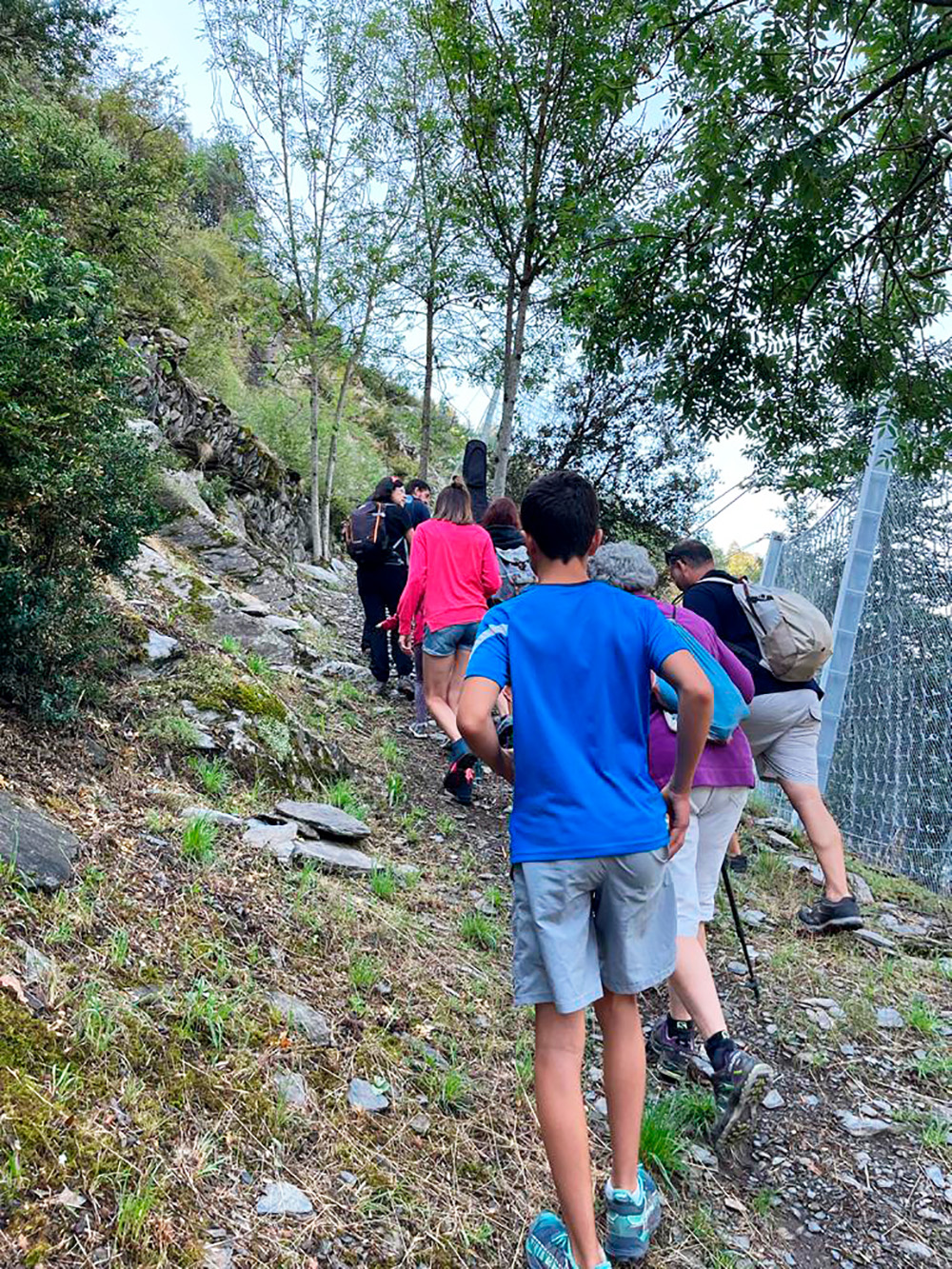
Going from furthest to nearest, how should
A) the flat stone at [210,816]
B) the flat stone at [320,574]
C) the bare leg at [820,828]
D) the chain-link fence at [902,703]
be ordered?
the flat stone at [320,574], the chain-link fence at [902,703], the bare leg at [820,828], the flat stone at [210,816]

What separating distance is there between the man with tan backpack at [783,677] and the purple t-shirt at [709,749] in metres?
0.73

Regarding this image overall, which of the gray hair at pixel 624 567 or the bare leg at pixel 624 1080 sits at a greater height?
the gray hair at pixel 624 567

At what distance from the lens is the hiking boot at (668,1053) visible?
3.07 m

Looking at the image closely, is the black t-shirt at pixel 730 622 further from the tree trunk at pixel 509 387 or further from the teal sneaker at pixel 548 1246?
the tree trunk at pixel 509 387

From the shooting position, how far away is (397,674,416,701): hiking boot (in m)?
7.70

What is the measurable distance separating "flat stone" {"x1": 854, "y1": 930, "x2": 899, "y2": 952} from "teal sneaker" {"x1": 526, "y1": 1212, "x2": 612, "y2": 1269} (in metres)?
3.16

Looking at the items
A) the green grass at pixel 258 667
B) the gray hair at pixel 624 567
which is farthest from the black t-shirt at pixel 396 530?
the gray hair at pixel 624 567

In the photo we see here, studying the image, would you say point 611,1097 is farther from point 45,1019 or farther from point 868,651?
point 868,651

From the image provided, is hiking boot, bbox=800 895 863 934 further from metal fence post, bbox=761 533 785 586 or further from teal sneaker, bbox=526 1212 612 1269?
metal fence post, bbox=761 533 785 586

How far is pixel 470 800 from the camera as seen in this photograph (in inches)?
216

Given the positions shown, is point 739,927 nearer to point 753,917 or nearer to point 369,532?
point 753,917

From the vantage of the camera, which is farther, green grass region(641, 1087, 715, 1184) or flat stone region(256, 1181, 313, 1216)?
green grass region(641, 1087, 715, 1184)

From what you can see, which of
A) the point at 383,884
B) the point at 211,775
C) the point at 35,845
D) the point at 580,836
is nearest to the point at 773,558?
the point at 383,884

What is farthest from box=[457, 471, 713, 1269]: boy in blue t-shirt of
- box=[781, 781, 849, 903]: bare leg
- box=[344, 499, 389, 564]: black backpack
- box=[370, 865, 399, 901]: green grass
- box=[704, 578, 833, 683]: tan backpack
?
box=[344, 499, 389, 564]: black backpack
